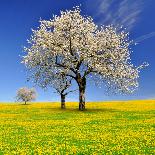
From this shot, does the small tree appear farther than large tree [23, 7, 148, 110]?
Yes

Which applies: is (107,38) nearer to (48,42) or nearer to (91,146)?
(48,42)

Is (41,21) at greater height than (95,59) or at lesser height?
greater

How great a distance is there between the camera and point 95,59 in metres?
69.6

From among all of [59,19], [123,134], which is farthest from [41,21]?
[123,134]

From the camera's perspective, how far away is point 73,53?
234 feet

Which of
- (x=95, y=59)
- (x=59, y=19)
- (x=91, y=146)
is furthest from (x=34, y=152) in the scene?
(x=59, y=19)

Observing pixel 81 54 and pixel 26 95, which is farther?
pixel 26 95

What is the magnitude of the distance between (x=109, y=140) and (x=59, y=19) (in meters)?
46.5

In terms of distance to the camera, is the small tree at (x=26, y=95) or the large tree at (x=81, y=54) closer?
the large tree at (x=81, y=54)

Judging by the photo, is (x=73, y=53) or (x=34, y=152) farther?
(x=73, y=53)

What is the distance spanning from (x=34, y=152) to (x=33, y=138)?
7801 millimetres

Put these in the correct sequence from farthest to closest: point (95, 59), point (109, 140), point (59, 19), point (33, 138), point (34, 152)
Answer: point (59, 19) → point (95, 59) → point (33, 138) → point (109, 140) → point (34, 152)

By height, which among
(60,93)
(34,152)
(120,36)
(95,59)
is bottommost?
(34,152)

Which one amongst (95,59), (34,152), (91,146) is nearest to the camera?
(34,152)
